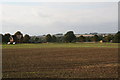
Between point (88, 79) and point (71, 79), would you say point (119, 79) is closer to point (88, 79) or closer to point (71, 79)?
point (88, 79)

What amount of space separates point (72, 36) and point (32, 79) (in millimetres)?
136242

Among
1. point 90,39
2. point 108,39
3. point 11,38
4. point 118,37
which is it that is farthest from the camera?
point 90,39

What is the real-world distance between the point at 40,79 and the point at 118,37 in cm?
11114

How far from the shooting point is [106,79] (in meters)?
9.94

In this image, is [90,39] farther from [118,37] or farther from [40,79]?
[40,79]

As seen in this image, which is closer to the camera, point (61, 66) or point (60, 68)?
point (60, 68)

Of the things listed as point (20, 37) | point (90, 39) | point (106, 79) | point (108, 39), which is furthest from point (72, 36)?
point (106, 79)

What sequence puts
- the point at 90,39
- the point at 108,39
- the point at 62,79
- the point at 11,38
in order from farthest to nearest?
the point at 90,39 → the point at 108,39 → the point at 11,38 → the point at 62,79

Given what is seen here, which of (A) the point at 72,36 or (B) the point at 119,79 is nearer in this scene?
(B) the point at 119,79

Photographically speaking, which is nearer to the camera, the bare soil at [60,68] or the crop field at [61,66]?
the bare soil at [60,68]

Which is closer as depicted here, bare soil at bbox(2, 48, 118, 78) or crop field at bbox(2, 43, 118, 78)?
bare soil at bbox(2, 48, 118, 78)

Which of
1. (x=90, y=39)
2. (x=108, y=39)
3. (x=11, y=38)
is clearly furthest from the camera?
(x=90, y=39)

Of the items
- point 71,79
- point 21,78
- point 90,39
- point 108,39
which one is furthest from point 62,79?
point 90,39

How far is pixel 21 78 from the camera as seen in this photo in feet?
33.5
